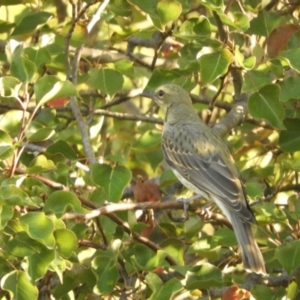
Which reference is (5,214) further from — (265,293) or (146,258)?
(265,293)

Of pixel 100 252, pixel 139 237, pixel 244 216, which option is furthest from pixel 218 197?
pixel 100 252

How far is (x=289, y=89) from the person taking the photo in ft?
16.4

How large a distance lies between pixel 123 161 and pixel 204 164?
5.06 ft

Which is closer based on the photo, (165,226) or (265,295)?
(265,295)

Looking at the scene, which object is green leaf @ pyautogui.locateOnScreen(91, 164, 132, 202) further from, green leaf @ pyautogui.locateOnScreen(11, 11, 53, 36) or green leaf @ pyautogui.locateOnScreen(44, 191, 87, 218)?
green leaf @ pyautogui.locateOnScreen(11, 11, 53, 36)

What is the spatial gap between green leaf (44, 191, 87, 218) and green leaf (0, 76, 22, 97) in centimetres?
54

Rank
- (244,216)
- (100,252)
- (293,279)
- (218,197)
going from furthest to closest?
(218,197) < (244,216) < (293,279) < (100,252)

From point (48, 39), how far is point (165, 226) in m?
1.35

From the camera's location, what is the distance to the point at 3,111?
19.3ft

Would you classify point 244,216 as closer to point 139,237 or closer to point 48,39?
point 139,237

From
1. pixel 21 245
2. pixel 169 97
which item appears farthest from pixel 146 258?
pixel 169 97

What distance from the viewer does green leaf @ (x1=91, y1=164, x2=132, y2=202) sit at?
4641 millimetres

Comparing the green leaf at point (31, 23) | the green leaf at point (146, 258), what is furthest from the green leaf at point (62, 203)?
the green leaf at point (31, 23)

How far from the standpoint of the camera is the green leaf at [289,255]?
446cm
